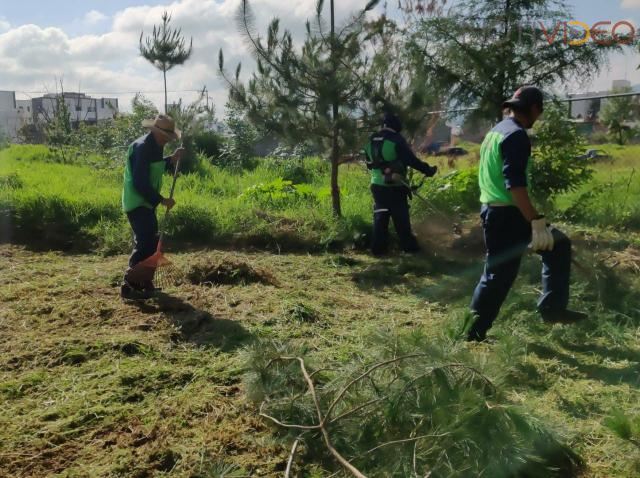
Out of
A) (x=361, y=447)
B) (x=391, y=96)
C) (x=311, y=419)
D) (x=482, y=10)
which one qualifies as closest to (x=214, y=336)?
(x=311, y=419)

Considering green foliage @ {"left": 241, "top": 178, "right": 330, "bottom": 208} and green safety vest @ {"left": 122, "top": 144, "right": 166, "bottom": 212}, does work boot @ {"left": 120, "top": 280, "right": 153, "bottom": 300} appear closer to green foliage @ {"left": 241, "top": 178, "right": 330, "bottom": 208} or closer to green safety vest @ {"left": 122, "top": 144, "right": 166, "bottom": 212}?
green safety vest @ {"left": 122, "top": 144, "right": 166, "bottom": 212}

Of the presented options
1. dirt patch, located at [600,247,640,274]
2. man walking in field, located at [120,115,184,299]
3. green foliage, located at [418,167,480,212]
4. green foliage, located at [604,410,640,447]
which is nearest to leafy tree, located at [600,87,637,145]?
green foliage, located at [418,167,480,212]

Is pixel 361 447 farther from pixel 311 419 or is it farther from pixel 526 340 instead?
pixel 526 340

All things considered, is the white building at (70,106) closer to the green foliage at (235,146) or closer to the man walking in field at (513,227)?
the green foliage at (235,146)

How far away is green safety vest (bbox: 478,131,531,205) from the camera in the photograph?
11.9ft

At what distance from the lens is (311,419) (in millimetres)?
2752

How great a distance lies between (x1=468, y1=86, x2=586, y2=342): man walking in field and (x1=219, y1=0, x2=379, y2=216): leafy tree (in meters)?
3.64

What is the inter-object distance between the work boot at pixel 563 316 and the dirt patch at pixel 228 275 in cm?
268

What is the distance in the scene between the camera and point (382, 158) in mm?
6438

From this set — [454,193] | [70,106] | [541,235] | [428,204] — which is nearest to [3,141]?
[70,106]

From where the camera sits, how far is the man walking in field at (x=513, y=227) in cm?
346

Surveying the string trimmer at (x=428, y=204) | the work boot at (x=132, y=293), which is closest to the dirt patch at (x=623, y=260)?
the string trimmer at (x=428, y=204)

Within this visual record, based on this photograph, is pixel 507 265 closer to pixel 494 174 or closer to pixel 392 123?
pixel 494 174

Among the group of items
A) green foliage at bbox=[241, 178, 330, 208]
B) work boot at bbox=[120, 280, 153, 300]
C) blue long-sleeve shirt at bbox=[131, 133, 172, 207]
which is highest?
blue long-sleeve shirt at bbox=[131, 133, 172, 207]
